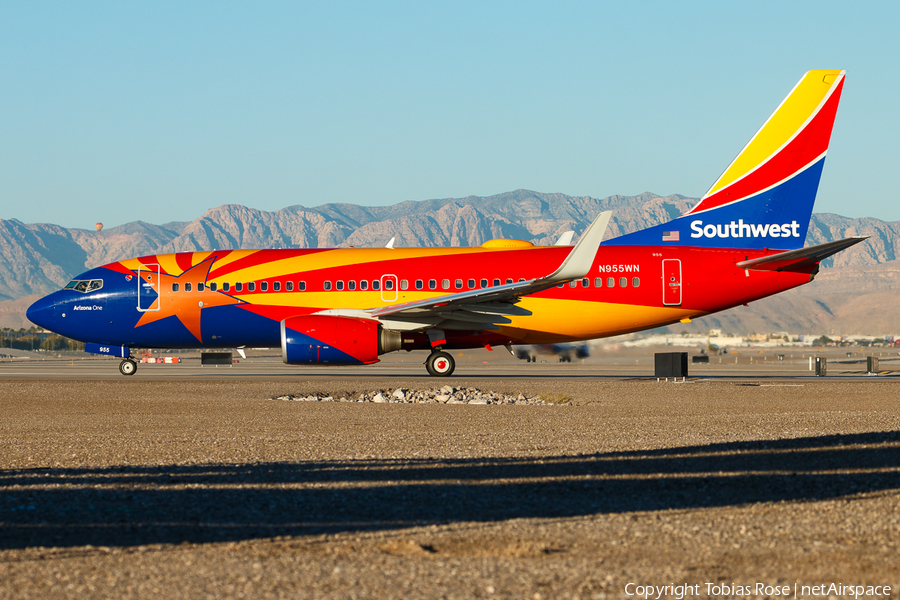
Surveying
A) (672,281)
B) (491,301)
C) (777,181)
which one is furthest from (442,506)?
(777,181)

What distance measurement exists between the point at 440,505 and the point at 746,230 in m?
25.4

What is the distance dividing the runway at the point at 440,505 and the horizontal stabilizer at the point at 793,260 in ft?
42.3

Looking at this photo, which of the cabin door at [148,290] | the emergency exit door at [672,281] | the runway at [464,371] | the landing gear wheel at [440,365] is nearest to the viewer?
the emergency exit door at [672,281]

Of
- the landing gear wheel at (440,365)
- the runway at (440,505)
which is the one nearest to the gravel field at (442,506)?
the runway at (440,505)

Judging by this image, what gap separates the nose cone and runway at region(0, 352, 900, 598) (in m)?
17.7

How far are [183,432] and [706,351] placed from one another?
69.6 meters

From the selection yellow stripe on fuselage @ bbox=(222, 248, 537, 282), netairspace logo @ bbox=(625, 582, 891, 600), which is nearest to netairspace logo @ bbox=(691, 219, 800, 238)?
yellow stripe on fuselage @ bbox=(222, 248, 537, 282)

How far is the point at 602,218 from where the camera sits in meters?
26.8

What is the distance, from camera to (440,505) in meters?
7.91

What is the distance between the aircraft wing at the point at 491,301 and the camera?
2650 centimetres

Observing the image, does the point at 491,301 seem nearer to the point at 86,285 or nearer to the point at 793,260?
the point at 793,260

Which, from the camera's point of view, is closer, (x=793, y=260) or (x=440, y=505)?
(x=440, y=505)

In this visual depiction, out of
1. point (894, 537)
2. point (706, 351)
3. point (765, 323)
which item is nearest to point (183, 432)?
point (894, 537)

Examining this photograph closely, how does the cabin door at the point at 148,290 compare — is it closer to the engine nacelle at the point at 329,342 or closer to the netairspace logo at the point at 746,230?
→ the engine nacelle at the point at 329,342
